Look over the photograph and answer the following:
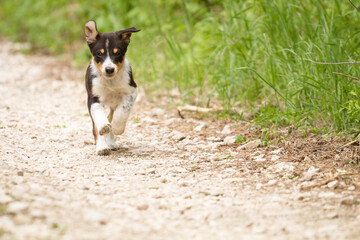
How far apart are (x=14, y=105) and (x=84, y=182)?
372 cm

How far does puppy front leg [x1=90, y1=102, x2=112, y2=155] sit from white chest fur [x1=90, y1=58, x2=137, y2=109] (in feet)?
0.49

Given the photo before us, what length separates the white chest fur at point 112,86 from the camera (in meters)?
4.94

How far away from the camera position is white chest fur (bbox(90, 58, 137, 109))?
4941 millimetres

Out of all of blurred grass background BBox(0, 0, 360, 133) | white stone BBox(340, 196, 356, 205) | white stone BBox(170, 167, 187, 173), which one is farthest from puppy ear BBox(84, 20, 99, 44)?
white stone BBox(340, 196, 356, 205)

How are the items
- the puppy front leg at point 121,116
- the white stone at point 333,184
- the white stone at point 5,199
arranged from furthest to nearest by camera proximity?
the puppy front leg at point 121,116 < the white stone at point 333,184 < the white stone at point 5,199

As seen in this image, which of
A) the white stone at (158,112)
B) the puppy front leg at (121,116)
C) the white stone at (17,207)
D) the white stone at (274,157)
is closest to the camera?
the white stone at (17,207)

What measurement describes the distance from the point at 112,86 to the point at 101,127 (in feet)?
2.04

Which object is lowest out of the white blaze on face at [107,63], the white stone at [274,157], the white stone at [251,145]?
the white stone at [274,157]

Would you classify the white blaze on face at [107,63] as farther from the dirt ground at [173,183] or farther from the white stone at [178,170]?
the white stone at [178,170]

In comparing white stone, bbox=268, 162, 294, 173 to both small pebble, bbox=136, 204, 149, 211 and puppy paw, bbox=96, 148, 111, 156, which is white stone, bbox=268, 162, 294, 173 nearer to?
small pebble, bbox=136, 204, 149, 211

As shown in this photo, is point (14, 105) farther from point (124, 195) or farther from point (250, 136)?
point (124, 195)

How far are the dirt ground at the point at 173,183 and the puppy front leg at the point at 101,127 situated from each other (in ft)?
0.33

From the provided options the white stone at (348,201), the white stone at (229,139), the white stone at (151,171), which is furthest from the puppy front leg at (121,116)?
the white stone at (348,201)

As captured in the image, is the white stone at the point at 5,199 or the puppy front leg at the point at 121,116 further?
the puppy front leg at the point at 121,116
